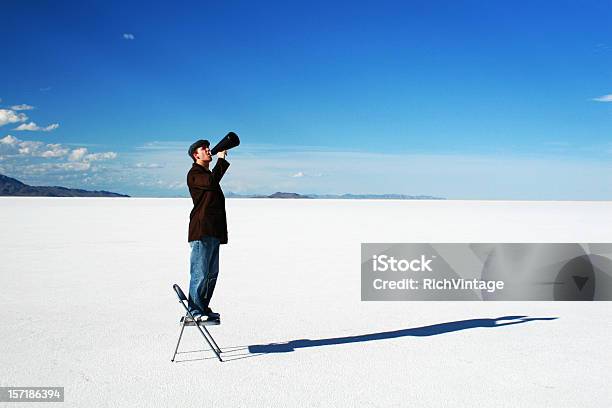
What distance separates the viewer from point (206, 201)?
4922 millimetres

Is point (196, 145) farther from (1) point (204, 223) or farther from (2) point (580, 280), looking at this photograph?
(2) point (580, 280)

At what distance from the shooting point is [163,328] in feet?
20.1

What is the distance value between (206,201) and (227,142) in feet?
1.80

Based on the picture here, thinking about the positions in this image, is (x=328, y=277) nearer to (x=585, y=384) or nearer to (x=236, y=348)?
(x=236, y=348)

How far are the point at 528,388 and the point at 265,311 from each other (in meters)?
3.50

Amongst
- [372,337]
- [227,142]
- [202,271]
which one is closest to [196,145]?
[227,142]

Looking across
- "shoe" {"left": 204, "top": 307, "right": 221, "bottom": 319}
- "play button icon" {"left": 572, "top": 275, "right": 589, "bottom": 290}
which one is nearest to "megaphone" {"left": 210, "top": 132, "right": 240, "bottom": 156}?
"shoe" {"left": 204, "top": 307, "right": 221, "bottom": 319}

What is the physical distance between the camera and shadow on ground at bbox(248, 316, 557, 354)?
214 inches

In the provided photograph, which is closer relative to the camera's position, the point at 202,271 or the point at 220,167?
the point at 220,167
